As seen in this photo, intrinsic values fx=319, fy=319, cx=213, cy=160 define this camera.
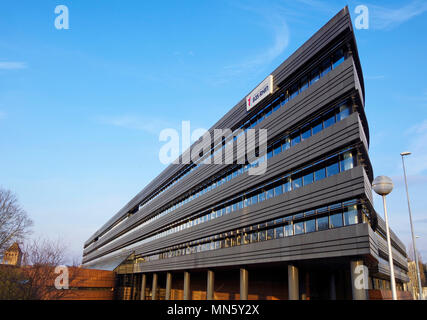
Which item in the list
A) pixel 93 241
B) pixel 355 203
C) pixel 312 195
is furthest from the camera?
pixel 93 241

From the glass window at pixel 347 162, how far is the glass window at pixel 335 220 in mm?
2791

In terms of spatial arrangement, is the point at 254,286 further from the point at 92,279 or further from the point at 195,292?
the point at 92,279

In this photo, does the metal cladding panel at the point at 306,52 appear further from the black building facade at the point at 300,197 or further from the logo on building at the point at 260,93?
the logo on building at the point at 260,93

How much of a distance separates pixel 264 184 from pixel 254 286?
11.2 meters

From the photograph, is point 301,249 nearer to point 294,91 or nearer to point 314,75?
point 294,91

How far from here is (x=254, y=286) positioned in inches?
1201

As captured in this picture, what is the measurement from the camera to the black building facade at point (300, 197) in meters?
18.6

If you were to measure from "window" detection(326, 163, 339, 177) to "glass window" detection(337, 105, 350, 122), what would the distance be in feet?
9.54

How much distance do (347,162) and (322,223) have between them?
404 cm

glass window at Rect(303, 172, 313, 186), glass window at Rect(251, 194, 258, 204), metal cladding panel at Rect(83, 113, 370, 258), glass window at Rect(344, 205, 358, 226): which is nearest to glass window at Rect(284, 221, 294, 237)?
glass window at Rect(303, 172, 313, 186)

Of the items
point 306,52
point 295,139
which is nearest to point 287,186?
point 295,139

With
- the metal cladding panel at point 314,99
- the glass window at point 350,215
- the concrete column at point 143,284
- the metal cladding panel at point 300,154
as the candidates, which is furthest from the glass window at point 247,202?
the concrete column at point 143,284
